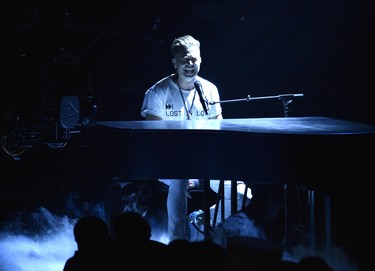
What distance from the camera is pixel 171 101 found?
151 inches

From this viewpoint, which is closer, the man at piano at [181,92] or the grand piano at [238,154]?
the grand piano at [238,154]

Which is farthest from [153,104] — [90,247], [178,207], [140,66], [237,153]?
[140,66]

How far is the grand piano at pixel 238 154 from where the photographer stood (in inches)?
92.8

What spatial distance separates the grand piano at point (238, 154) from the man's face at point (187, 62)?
1241 millimetres

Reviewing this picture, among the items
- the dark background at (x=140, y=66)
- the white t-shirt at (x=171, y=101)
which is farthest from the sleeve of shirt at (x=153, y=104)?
the dark background at (x=140, y=66)

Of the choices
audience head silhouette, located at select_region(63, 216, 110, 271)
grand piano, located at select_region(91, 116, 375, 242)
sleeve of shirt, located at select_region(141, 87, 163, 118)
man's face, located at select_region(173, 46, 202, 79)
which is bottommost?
audience head silhouette, located at select_region(63, 216, 110, 271)

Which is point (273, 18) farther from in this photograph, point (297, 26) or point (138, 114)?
point (138, 114)

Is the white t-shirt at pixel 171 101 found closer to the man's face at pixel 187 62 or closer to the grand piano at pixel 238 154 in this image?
the man's face at pixel 187 62

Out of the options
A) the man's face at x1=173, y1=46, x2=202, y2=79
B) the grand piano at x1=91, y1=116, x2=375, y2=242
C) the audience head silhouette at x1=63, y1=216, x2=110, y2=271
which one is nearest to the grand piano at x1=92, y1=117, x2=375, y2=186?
the grand piano at x1=91, y1=116, x2=375, y2=242

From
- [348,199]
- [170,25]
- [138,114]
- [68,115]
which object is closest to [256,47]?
[170,25]

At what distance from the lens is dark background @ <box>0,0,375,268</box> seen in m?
3.21

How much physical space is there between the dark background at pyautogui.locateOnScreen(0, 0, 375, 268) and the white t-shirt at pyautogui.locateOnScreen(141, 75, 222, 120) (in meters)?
0.50

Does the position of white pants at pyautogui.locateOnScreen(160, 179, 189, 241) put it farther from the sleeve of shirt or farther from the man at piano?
the sleeve of shirt

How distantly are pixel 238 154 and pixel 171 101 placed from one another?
1.49 m
